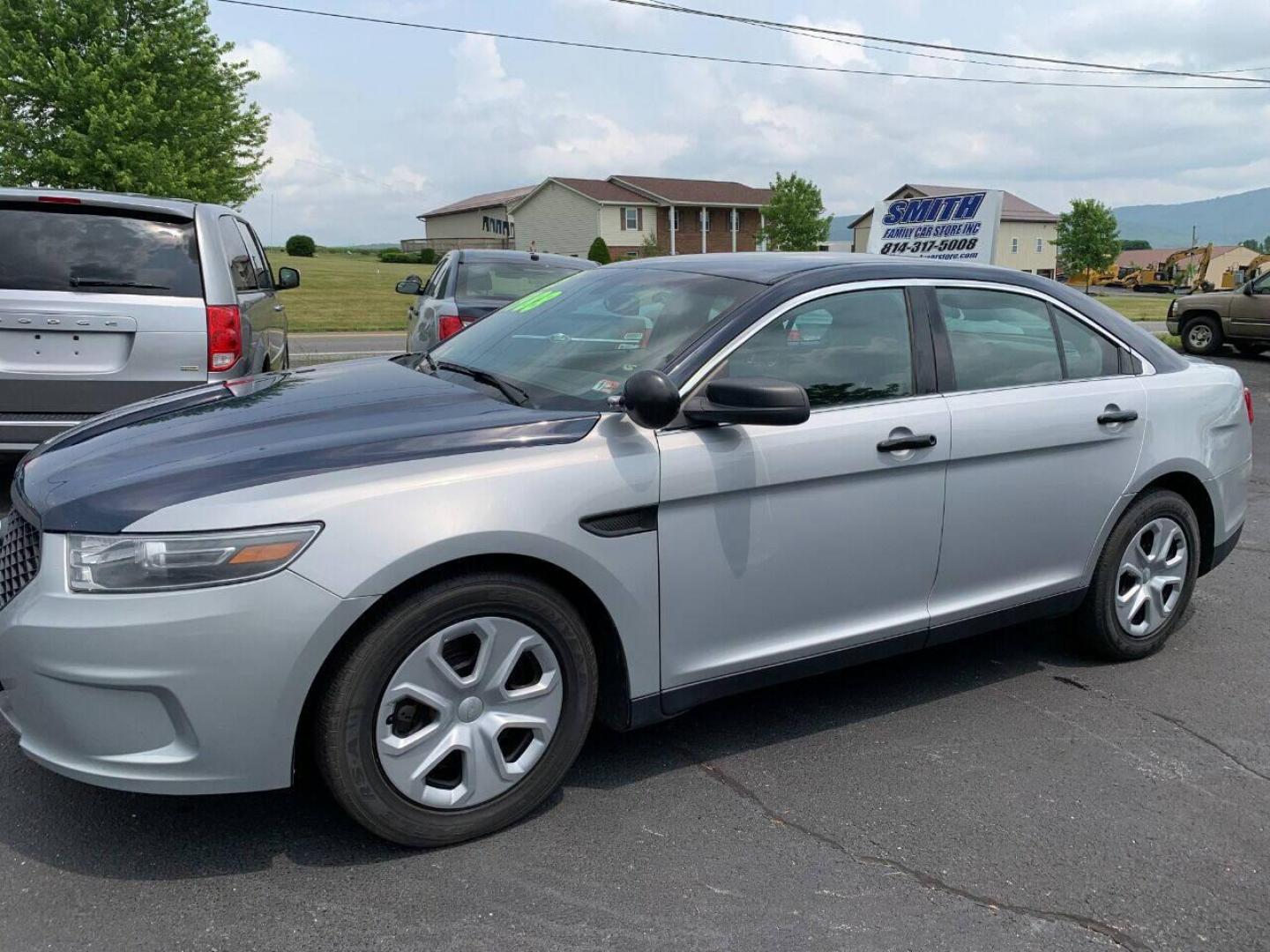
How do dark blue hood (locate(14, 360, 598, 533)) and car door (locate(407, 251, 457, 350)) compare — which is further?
car door (locate(407, 251, 457, 350))

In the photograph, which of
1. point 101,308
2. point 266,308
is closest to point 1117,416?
point 101,308

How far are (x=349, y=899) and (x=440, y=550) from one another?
907 mm

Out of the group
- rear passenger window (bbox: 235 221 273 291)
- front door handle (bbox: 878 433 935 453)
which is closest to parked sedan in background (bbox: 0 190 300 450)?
rear passenger window (bbox: 235 221 273 291)

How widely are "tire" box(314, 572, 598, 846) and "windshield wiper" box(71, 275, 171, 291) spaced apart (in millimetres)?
Answer: 3862

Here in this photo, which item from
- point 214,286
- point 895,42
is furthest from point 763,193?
point 214,286

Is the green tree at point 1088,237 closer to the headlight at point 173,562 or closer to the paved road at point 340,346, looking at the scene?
the paved road at point 340,346

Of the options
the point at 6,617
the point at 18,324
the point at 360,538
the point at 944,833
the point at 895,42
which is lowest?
the point at 944,833

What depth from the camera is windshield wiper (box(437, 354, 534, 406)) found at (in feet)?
11.2

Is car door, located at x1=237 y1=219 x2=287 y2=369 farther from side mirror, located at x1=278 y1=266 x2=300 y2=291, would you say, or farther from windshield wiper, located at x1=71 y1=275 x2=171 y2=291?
windshield wiper, located at x1=71 y1=275 x2=171 y2=291

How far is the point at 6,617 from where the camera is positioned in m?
2.66

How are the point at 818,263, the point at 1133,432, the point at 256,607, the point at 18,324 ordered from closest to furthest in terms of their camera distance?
the point at 256,607 < the point at 818,263 < the point at 1133,432 < the point at 18,324

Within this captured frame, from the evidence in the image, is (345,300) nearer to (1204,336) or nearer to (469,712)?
(1204,336)

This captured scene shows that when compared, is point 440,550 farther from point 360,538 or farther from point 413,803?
point 413,803

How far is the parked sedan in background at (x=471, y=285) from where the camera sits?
8.78 metres
